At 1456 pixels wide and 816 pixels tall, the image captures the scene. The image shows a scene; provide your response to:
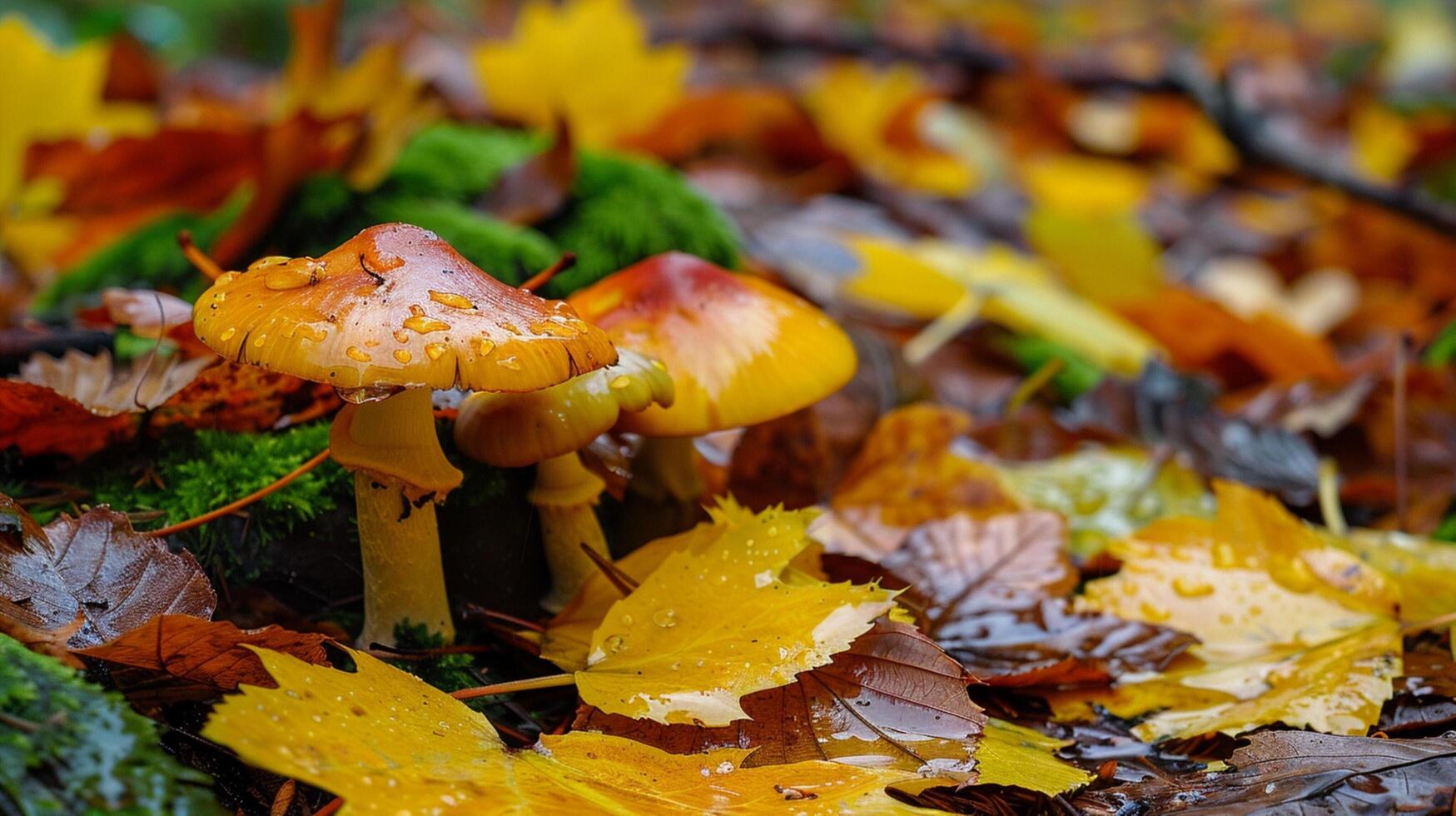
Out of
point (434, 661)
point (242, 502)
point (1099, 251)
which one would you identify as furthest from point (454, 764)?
point (1099, 251)

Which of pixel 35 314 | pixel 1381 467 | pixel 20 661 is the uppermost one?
pixel 20 661

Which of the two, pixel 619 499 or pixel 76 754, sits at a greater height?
pixel 76 754

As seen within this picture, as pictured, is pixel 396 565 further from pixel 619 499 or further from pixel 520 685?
pixel 619 499

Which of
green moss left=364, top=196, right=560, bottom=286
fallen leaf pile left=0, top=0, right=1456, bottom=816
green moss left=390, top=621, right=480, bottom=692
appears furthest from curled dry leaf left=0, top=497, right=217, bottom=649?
green moss left=364, top=196, right=560, bottom=286

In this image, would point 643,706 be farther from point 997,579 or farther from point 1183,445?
point 1183,445

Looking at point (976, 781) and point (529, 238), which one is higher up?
point (529, 238)

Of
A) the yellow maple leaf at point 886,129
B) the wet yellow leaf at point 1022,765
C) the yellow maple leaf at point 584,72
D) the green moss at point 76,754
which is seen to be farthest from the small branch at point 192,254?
the yellow maple leaf at point 886,129

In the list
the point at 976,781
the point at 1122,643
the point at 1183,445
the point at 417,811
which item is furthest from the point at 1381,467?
the point at 417,811
